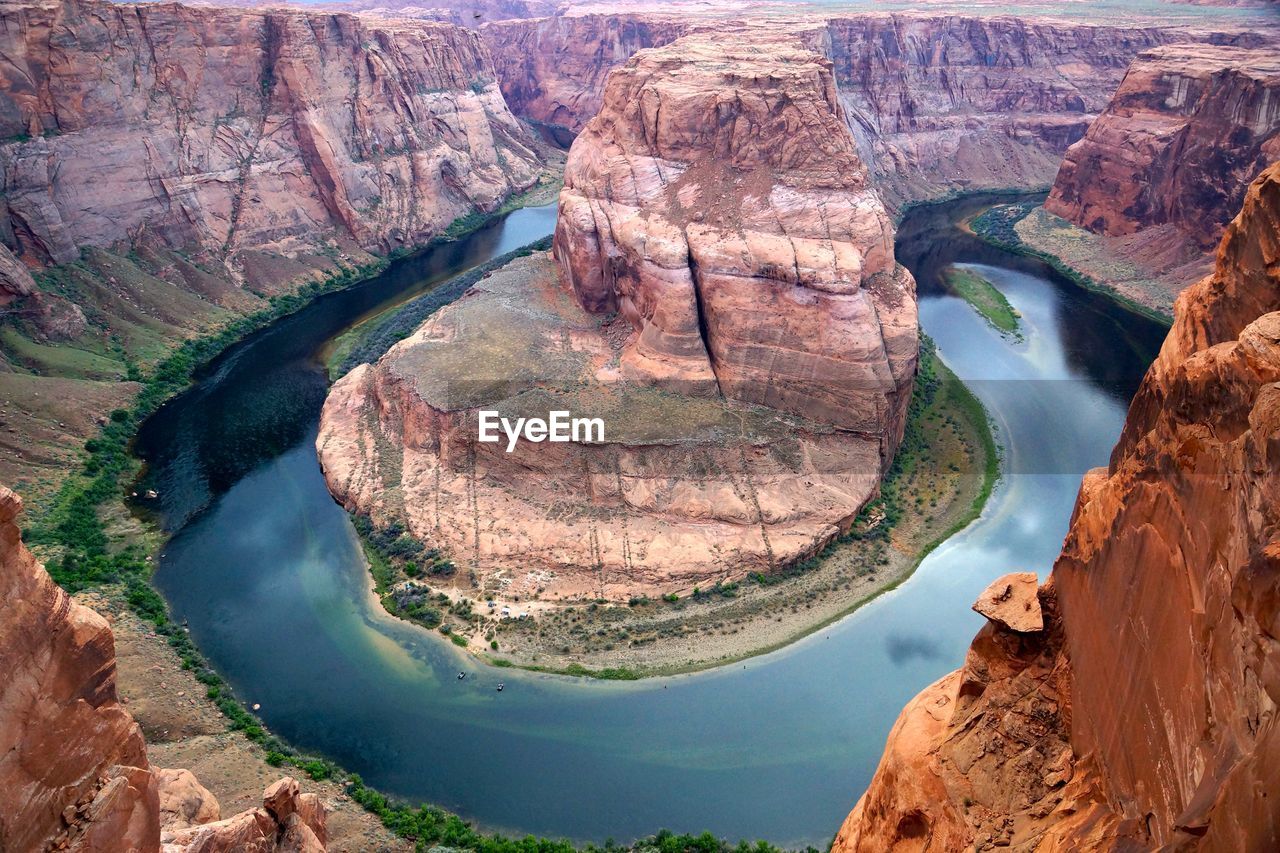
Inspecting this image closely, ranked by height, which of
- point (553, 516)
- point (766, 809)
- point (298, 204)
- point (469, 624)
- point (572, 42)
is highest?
point (572, 42)

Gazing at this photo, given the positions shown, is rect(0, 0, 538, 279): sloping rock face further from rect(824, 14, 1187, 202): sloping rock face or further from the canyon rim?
rect(824, 14, 1187, 202): sloping rock face

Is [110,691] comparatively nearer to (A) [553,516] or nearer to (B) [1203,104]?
(A) [553,516]

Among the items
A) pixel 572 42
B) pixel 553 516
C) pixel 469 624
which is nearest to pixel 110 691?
pixel 469 624

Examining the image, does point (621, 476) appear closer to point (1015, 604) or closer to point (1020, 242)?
point (1015, 604)

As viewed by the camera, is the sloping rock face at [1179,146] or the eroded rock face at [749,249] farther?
the sloping rock face at [1179,146]

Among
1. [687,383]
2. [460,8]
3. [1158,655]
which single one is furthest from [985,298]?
[460,8]

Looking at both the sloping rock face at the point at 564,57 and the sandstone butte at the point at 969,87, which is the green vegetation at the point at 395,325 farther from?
the sloping rock face at the point at 564,57

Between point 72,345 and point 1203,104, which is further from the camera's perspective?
point 1203,104

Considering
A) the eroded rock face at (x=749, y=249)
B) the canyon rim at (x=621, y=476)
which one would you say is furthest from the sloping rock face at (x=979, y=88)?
the eroded rock face at (x=749, y=249)
